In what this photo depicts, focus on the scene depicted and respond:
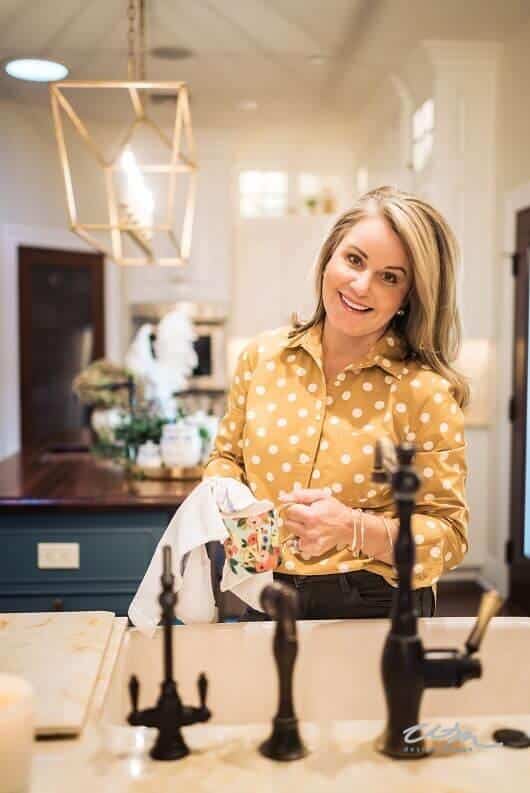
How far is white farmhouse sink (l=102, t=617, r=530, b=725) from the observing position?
122cm

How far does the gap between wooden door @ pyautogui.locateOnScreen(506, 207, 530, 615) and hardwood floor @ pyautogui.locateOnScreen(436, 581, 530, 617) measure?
0.32ft

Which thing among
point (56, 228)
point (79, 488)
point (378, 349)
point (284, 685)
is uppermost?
point (56, 228)

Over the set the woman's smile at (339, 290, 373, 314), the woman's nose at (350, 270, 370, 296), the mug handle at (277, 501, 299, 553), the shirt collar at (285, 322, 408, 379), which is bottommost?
Result: the mug handle at (277, 501, 299, 553)

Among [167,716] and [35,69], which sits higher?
[35,69]

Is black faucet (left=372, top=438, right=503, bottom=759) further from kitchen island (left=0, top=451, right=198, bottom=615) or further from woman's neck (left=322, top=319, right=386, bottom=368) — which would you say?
kitchen island (left=0, top=451, right=198, bottom=615)

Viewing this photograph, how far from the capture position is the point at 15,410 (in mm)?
5855

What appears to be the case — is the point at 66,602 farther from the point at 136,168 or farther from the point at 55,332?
the point at 55,332

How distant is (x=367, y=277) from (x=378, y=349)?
16 centimetres

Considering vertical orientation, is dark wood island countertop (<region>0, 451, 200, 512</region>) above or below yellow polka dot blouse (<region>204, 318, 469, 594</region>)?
below

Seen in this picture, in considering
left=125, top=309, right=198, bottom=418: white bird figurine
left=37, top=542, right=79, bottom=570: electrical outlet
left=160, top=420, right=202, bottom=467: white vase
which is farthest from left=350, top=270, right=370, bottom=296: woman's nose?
left=125, top=309, right=198, bottom=418: white bird figurine

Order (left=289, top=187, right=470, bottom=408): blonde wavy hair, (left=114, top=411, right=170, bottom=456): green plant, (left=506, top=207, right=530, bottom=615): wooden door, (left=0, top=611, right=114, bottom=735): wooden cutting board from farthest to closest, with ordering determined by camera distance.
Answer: (left=506, top=207, right=530, bottom=615): wooden door < (left=114, top=411, right=170, bottom=456): green plant < (left=289, top=187, right=470, bottom=408): blonde wavy hair < (left=0, top=611, right=114, bottom=735): wooden cutting board

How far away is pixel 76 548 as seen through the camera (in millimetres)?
2641

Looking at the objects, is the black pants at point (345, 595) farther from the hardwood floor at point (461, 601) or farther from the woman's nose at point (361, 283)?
the hardwood floor at point (461, 601)

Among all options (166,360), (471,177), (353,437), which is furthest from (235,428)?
(471,177)
